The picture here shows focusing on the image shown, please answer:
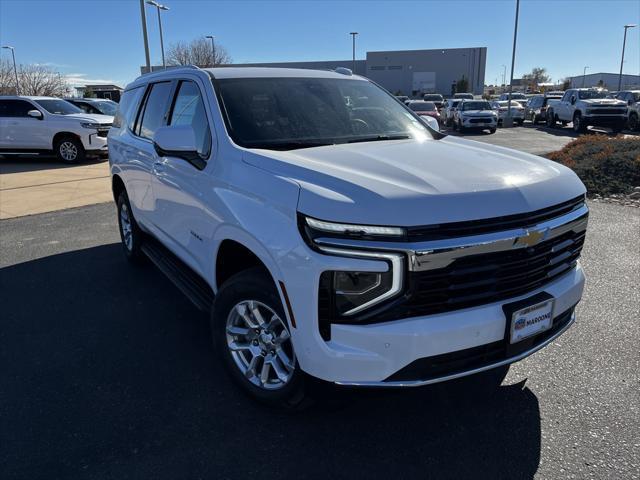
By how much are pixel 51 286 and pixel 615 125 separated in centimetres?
2502

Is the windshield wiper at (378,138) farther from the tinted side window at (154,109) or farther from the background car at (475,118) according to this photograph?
the background car at (475,118)

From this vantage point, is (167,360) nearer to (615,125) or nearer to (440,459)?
(440,459)

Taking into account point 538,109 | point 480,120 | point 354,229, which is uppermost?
point 354,229

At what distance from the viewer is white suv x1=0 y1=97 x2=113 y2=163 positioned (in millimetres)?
14797

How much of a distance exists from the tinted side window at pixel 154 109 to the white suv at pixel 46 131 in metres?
10.8

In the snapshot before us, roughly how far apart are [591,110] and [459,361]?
83.1ft

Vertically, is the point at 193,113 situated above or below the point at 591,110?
above

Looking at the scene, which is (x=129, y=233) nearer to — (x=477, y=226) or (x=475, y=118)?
(x=477, y=226)

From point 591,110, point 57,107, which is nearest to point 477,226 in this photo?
point 57,107

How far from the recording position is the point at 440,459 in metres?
2.69

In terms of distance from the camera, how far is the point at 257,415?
308 cm

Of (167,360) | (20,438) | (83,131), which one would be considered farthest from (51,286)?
(83,131)

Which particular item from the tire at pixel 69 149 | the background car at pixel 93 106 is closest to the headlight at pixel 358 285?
the tire at pixel 69 149

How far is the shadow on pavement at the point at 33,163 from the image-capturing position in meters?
14.4
